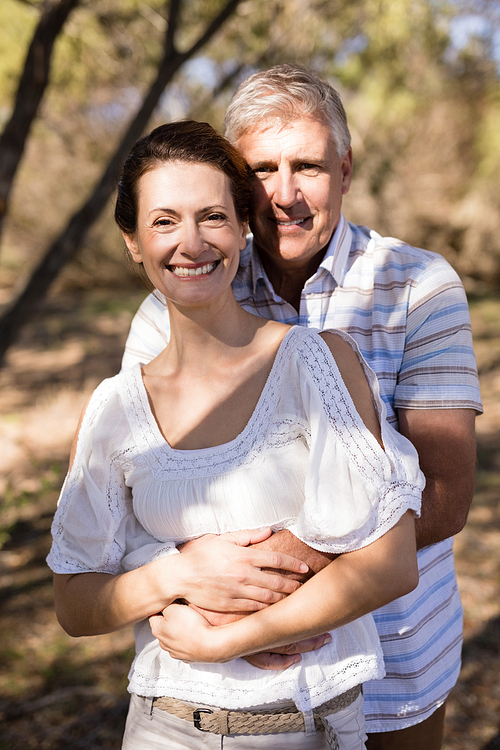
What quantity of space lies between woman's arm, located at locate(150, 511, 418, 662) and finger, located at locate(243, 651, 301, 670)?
0.08 metres

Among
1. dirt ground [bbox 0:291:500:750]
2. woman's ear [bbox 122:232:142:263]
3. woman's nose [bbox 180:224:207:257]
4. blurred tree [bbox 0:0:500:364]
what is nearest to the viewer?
woman's nose [bbox 180:224:207:257]

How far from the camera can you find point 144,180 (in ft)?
5.49

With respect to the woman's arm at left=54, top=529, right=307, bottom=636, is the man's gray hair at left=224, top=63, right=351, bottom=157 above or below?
above

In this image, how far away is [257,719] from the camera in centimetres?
149

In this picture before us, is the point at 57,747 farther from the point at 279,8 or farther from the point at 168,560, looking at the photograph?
the point at 279,8

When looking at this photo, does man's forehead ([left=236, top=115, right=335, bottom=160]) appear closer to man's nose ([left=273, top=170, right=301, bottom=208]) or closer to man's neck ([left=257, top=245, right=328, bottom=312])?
man's nose ([left=273, top=170, right=301, bottom=208])

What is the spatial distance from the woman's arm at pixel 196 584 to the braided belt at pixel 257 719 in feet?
0.84

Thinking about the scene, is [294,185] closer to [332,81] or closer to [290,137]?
[290,137]

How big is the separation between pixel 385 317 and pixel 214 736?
1202mm

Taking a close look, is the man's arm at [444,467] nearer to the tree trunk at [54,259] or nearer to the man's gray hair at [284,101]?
the man's gray hair at [284,101]

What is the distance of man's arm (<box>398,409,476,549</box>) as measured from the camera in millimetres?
1708

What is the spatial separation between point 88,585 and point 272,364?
724 mm

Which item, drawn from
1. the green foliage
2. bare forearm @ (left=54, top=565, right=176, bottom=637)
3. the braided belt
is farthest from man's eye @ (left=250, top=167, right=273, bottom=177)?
the green foliage

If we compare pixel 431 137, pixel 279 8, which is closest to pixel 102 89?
pixel 279 8
